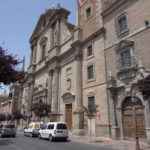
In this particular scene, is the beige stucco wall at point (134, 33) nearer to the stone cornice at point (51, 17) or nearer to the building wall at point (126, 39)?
the building wall at point (126, 39)

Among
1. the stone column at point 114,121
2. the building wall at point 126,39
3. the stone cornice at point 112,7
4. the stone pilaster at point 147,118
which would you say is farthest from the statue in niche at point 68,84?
the stone pilaster at point 147,118

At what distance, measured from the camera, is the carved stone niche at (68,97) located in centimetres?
2839

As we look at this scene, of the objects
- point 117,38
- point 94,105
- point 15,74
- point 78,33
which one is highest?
point 78,33

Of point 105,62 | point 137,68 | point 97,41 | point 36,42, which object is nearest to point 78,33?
point 97,41

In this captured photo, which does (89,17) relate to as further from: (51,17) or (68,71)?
(51,17)

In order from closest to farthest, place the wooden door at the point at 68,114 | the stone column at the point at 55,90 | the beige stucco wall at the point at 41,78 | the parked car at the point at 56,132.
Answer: the parked car at the point at 56,132, the wooden door at the point at 68,114, the stone column at the point at 55,90, the beige stucco wall at the point at 41,78

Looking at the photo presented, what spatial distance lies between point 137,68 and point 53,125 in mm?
9576

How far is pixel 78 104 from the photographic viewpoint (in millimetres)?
26234

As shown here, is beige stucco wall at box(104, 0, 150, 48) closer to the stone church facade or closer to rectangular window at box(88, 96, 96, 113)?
the stone church facade

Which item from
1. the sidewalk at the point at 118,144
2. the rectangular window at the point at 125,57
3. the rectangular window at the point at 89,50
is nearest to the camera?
the sidewalk at the point at 118,144

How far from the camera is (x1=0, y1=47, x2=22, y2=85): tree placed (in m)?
17.2

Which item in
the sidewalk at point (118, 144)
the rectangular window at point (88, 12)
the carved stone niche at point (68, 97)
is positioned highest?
the rectangular window at point (88, 12)

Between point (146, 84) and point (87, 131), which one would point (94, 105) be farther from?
point (146, 84)

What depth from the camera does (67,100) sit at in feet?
97.2
